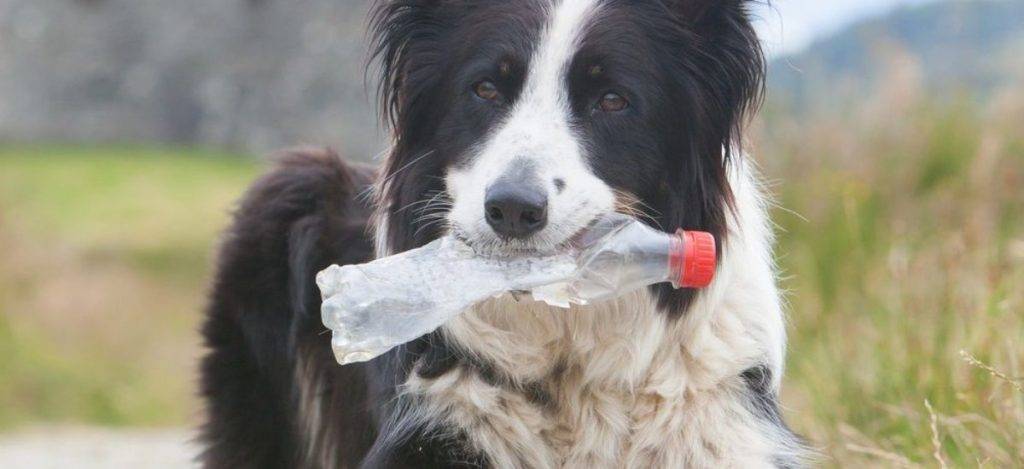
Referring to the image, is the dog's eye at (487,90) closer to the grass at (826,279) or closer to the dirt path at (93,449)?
the grass at (826,279)

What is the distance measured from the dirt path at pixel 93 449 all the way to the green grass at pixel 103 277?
1.49ft

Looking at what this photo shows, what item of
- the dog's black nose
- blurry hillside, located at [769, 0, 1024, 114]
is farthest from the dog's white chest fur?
blurry hillside, located at [769, 0, 1024, 114]

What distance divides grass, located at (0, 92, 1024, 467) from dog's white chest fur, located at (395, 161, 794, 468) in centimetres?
57

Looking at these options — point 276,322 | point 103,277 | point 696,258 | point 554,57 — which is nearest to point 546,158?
point 554,57

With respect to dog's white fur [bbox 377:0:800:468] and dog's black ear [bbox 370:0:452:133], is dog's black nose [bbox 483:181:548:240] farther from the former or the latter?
dog's black ear [bbox 370:0:452:133]

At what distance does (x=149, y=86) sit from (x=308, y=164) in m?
11.0

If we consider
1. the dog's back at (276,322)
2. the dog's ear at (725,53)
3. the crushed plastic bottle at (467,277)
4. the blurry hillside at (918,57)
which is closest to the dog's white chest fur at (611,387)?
the crushed plastic bottle at (467,277)

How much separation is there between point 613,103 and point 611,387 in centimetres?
80

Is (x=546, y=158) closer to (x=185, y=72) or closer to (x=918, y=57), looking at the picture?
(x=918, y=57)

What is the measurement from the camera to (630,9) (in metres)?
3.57

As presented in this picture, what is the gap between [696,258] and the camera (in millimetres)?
3338

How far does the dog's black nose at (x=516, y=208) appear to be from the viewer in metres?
3.04

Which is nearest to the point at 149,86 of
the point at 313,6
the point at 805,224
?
the point at 313,6

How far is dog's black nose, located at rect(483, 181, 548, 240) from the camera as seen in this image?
3.04 m
